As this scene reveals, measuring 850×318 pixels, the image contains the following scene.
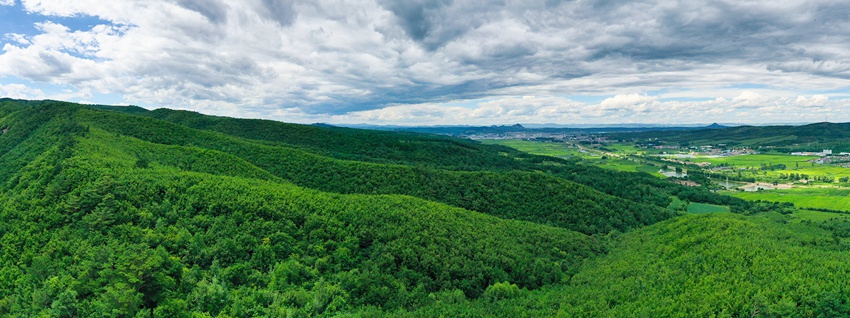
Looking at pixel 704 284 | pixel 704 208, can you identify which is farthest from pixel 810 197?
pixel 704 284

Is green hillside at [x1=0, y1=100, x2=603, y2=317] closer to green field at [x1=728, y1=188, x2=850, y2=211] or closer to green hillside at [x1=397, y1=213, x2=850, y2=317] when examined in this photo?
green hillside at [x1=397, y1=213, x2=850, y2=317]

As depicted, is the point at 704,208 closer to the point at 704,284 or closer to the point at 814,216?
the point at 814,216

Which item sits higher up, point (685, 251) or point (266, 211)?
point (266, 211)

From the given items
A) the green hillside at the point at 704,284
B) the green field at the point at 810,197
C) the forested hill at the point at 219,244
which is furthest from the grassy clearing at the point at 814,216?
the forested hill at the point at 219,244

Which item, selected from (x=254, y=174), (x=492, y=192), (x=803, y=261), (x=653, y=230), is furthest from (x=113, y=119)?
(x=803, y=261)

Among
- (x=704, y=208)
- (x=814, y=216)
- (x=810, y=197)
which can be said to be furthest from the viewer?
(x=810, y=197)

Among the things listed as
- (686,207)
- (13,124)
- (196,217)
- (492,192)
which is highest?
(13,124)

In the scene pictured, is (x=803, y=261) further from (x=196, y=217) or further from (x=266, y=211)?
(x=196, y=217)
